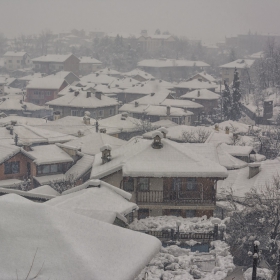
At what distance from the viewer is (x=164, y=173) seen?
24.0 m

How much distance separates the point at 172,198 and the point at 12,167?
15.4 meters

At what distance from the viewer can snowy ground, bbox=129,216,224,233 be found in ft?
71.9

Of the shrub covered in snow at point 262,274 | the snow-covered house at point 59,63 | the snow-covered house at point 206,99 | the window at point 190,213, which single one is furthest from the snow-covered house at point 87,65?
the shrub covered in snow at point 262,274

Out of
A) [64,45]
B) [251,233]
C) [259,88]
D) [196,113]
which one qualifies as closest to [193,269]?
[251,233]

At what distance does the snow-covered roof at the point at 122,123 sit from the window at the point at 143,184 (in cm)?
3076

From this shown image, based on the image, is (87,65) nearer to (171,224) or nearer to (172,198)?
(172,198)

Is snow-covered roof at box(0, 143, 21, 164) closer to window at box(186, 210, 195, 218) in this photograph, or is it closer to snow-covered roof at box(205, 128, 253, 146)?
window at box(186, 210, 195, 218)

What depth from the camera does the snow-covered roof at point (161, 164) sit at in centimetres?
2411

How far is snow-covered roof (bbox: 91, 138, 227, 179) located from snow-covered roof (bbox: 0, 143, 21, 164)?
10.5m

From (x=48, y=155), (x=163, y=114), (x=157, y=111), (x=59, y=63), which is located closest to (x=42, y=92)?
(x=59, y=63)

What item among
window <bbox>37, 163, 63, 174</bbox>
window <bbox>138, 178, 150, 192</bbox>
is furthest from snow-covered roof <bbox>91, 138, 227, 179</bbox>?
window <bbox>37, 163, 63, 174</bbox>

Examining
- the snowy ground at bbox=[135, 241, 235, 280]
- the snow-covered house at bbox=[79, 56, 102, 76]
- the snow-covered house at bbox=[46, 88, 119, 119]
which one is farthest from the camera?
the snow-covered house at bbox=[79, 56, 102, 76]

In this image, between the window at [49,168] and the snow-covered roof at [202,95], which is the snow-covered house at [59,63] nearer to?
the snow-covered roof at [202,95]

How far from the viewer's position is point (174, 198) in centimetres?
2461
